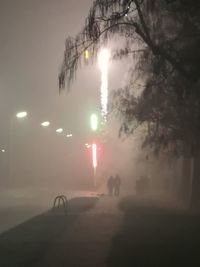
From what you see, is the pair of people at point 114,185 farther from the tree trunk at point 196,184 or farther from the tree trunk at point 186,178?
the tree trunk at point 196,184

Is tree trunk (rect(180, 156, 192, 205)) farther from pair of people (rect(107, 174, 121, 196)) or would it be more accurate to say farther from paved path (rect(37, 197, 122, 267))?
pair of people (rect(107, 174, 121, 196))

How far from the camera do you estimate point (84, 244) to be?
51.2 feet

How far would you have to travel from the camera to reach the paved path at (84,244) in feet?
43.0

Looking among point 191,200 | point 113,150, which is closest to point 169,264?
point 191,200

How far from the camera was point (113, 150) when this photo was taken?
84875mm

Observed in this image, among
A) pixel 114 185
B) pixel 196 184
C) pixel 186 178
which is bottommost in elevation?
pixel 114 185

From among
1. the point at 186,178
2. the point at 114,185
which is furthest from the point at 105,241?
the point at 114,185

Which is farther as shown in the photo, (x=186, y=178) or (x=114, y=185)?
(x=114, y=185)

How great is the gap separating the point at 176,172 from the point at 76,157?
2773 inches

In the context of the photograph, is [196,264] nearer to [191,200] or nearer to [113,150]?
[191,200]

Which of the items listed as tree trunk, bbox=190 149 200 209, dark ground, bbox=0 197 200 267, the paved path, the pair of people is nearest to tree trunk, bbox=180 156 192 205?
tree trunk, bbox=190 149 200 209

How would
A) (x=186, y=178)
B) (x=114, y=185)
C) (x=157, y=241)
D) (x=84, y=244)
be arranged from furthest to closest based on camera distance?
(x=114, y=185) < (x=186, y=178) < (x=157, y=241) < (x=84, y=244)

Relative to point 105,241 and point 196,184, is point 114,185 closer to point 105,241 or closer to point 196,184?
point 196,184

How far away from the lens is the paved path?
13109 millimetres
